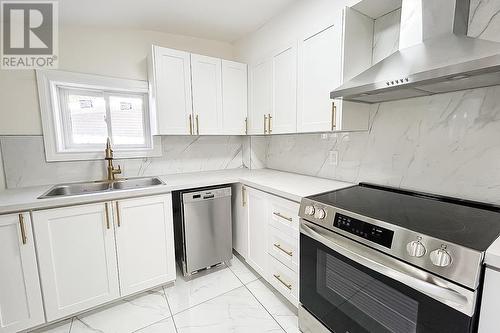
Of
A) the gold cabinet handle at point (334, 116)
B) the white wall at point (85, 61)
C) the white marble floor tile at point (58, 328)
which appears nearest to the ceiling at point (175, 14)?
the white wall at point (85, 61)

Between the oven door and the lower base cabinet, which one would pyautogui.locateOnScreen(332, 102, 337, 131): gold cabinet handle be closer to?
the oven door

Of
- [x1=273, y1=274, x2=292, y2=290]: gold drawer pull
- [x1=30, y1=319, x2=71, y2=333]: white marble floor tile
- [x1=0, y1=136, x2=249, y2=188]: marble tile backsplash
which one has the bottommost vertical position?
[x1=30, y1=319, x2=71, y2=333]: white marble floor tile

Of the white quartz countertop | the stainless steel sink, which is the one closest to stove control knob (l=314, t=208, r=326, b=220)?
the white quartz countertop

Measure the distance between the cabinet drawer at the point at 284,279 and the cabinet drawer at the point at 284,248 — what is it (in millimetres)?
47

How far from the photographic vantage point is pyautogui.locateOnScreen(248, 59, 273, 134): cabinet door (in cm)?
218

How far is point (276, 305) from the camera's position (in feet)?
5.90

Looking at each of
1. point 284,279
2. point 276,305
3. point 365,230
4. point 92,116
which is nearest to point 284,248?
point 284,279

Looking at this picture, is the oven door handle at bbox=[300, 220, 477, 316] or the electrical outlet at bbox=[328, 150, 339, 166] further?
the electrical outlet at bbox=[328, 150, 339, 166]

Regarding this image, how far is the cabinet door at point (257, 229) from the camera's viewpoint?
6.31ft

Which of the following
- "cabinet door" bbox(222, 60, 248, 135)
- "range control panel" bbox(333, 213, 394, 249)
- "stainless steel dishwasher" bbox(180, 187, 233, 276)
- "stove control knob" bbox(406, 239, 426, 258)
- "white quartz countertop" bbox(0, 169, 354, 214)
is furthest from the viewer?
"cabinet door" bbox(222, 60, 248, 135)

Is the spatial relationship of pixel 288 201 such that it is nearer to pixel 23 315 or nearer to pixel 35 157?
pixel 23 315

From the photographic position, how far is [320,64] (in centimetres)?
165

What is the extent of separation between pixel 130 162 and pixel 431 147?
8.21 ft

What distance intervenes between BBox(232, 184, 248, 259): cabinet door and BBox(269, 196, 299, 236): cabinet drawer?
42 centimetres
